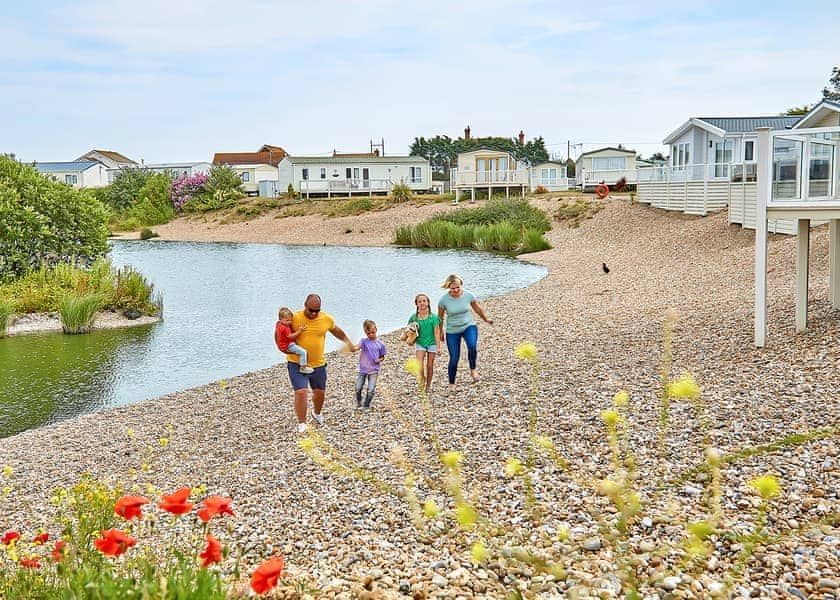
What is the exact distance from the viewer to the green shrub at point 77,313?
19531 millimetres

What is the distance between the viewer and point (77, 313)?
1956 cm

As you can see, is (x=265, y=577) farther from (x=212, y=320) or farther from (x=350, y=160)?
(x=350, y=160)

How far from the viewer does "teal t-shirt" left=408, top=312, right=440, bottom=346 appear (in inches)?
396

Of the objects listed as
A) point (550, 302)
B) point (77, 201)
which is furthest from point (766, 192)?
point (77, 201)

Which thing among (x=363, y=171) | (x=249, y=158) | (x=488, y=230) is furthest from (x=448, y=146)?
(x=488, y=230)

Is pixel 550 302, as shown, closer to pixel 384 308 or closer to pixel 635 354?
pixel 384 308

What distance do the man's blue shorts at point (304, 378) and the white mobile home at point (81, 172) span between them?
9050cm

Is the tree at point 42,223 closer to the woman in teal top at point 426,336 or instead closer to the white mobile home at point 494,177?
the woman in teal top at point 426,336

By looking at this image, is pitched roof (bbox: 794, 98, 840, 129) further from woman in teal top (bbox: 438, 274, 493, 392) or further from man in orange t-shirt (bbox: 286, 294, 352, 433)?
man in orange t-shirt (bbox: 286, 294, 352, 433)

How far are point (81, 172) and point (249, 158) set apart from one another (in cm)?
2050

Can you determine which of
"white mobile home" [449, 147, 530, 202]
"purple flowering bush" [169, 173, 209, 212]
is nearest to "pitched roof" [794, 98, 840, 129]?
"white mobile home" [449, 147, 530, 202]

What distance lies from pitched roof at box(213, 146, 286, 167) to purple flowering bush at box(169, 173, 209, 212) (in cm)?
1476

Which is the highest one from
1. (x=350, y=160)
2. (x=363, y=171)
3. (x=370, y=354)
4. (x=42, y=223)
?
(x=350, y=160)

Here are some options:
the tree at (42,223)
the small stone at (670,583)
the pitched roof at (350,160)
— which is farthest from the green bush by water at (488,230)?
the small stone at (670,583)
